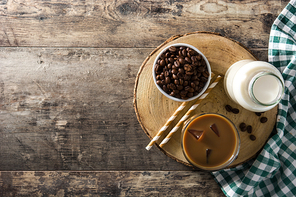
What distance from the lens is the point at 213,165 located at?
1270 millimetres

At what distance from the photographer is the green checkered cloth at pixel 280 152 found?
1412mm

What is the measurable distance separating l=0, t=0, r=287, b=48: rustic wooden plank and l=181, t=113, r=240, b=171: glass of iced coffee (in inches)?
29.4

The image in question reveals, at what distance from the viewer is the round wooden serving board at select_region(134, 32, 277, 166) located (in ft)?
4.45

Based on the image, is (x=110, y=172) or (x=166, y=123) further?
(x=110, y=172)

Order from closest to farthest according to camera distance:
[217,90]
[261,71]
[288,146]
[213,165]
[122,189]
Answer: [261,71] < [213,165] < [217,90] < [288,146] < [122,189]

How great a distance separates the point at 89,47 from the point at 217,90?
102 centimetres

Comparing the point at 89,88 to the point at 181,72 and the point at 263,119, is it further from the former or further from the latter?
the point at 263,119

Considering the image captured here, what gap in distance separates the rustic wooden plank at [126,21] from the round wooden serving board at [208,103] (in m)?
0.36

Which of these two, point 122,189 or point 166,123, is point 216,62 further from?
point 122,189

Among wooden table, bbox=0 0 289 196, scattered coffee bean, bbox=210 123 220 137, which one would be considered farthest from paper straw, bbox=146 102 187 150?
wooden table, bbox=0 0 289 196

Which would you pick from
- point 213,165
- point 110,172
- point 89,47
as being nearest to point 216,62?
point 213,165

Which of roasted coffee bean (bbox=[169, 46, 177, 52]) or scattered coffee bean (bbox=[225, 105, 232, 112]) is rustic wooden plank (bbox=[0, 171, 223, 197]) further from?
roasted coffee bean (bbox=[169, 46, 177, 52])

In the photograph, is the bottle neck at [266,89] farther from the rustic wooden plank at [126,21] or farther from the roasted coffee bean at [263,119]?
the rustic wooden plank at [126,21]

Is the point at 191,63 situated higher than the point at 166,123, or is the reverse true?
the point at 191,63
